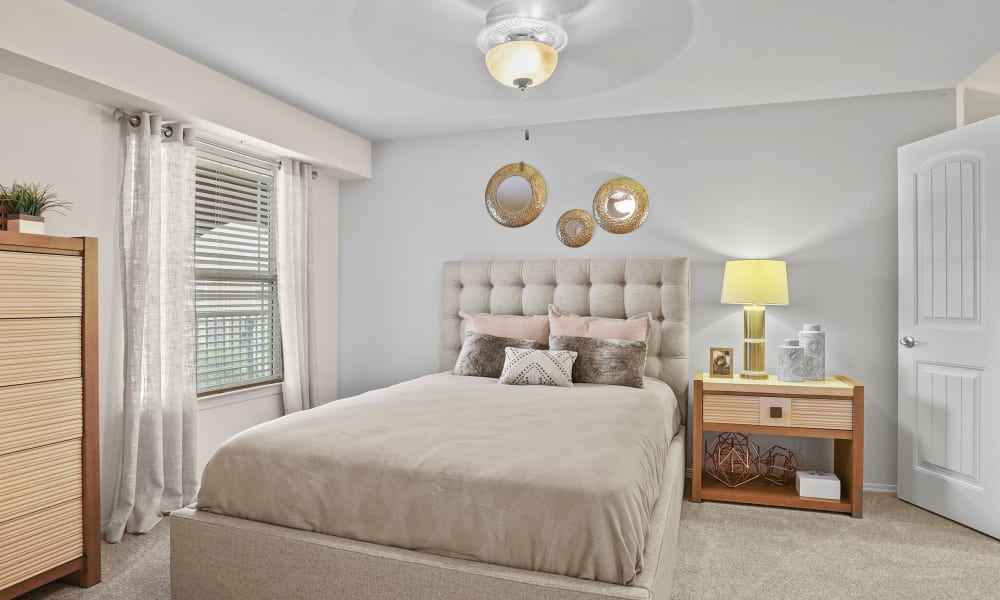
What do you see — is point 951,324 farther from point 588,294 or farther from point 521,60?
point 521,60

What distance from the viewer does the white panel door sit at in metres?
2.86

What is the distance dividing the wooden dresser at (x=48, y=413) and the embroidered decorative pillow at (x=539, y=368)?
196 centimetres

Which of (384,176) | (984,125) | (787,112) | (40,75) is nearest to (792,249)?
(787,112)

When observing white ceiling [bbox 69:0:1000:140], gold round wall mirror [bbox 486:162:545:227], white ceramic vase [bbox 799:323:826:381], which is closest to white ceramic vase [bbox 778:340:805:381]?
white ceramic vase [bbox 799:323:826:381]

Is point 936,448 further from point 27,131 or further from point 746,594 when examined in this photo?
point 27,131

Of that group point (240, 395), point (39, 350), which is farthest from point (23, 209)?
point (240, 395)

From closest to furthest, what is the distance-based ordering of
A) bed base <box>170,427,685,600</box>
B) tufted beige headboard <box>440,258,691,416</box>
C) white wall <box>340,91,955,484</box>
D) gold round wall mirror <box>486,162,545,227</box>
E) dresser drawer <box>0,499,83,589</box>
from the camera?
1. bed base <box>170,427,685,600</box>
2. dresser drawer <box>0,499,83,589</box>
3. white wall <box>340,91,955,484</box>
4. tufted beige headboard <box>440,258,691,416</box>
5. gold round wall mirror <box>486,162,545,227</box>

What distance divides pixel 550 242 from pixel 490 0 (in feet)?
6.59

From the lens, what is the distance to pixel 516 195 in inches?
164

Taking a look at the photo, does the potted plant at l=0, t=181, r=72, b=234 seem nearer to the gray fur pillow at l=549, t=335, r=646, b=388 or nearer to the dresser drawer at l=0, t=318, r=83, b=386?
the dresser drawer at l=0, t=318, r=83, b=386

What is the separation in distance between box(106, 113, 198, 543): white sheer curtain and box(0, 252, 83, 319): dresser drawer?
61cm

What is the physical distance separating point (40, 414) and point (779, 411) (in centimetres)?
343

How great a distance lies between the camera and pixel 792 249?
3641 millimetres

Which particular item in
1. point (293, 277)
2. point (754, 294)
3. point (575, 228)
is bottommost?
point (754, 294)
